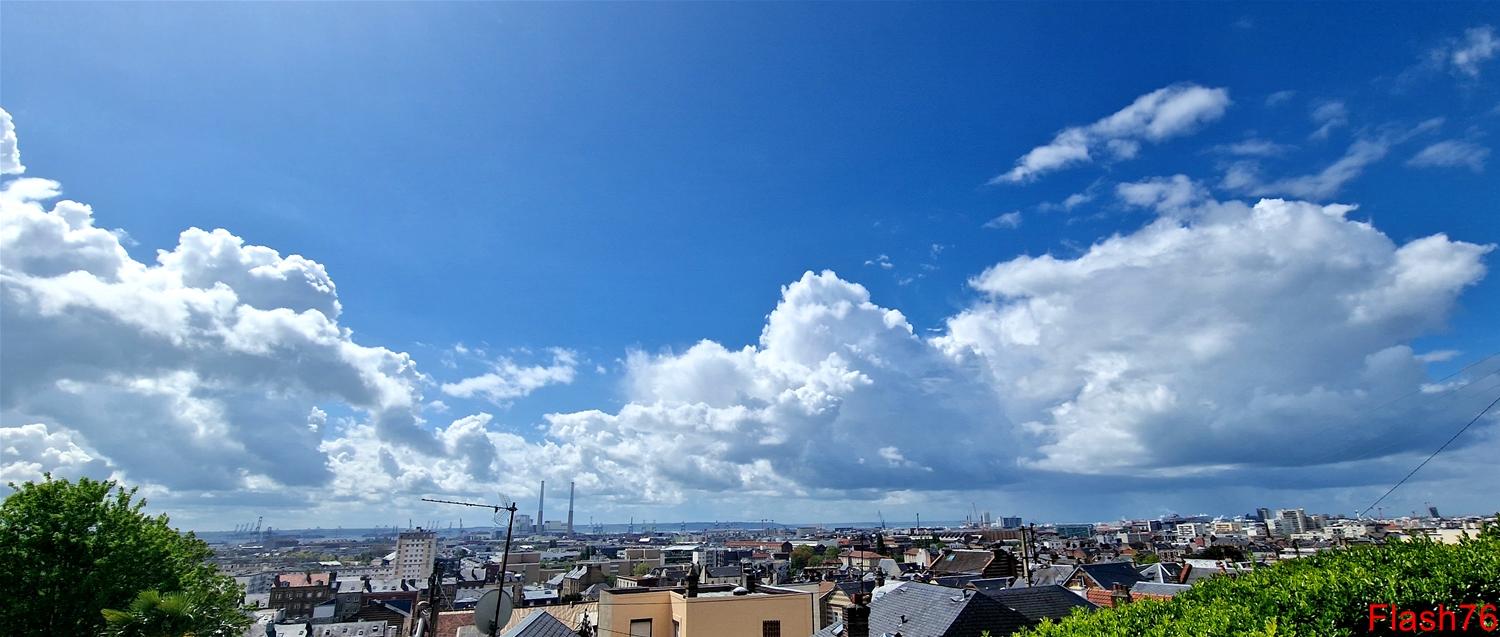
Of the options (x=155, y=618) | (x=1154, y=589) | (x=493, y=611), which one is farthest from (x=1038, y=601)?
(x=155, y=618)

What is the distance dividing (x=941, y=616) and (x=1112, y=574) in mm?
45645

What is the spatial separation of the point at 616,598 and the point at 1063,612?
64.8ft

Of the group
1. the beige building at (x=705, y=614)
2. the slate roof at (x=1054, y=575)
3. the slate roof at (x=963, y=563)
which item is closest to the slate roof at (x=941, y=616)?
the beige building at (x=705, y=614)

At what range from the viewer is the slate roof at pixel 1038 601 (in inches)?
1189

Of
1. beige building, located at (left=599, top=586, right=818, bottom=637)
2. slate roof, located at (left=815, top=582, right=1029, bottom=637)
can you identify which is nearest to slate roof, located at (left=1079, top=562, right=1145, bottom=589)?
slate roof, located at (left=815, top=582, right=1029, bottom=637)

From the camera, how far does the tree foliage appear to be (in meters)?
9.51

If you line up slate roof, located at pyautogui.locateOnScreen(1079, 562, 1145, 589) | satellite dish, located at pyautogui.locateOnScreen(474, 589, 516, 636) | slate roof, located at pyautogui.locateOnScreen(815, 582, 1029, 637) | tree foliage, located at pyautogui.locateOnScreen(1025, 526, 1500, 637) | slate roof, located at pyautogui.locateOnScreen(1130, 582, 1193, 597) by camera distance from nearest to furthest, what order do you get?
tree foliage, located at pyautogui.locateOnScreen(1025, 526, 1500, 637) < satellite dish, located at pyautogui.locateOnScreen(474, 589, 516, 636) < slate roof, located at pyautogui.locateOnScreen(815, 582, 1029, 637) < slate roof, located at pyautogui.locateOnScreen(1130, 582, 1193, 597) < slate roof, located at pyautogui.locateOnScreen(1079, 562, 1145, 589)

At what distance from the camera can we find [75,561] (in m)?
27.5

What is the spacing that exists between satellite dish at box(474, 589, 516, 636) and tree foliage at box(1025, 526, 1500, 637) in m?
12.2

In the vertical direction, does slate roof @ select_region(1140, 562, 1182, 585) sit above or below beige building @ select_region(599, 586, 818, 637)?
below

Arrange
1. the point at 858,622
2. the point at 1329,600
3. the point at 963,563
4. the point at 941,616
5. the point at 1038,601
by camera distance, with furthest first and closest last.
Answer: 1. the point at 963,563
2. the point at 1038,601
3. the point at 941,616
4. the point at 858,622
5. the point at 1329,600

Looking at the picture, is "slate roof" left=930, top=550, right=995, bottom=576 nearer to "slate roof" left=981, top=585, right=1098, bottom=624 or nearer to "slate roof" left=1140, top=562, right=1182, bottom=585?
"slate roof" left=1140, top=562, right=1182, bottom=585

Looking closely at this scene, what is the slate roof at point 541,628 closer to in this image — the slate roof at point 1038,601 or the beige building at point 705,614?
the beige building at point 705,614

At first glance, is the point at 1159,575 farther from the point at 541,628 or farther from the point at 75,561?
the point at 75,561
